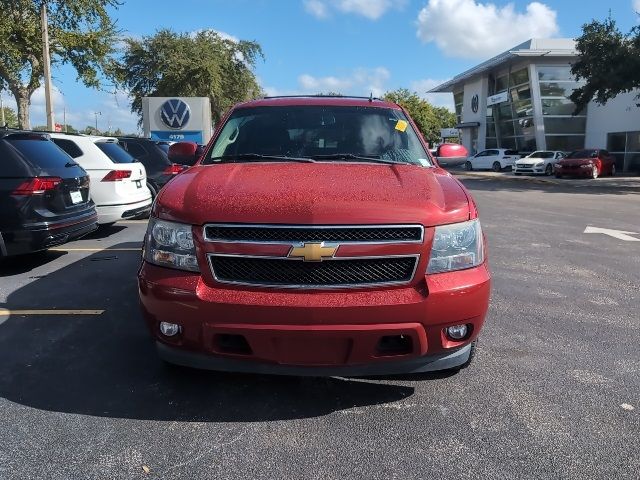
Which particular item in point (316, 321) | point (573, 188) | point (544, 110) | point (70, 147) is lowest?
point (573, 188)

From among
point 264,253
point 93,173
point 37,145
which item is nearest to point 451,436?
point 264,253

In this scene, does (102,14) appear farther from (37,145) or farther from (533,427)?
(533,427)

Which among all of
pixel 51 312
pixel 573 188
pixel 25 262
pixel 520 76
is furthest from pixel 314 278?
pixel 520 76

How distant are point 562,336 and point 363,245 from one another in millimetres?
2386

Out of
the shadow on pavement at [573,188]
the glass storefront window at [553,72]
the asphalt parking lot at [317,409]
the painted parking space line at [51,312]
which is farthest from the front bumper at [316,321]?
the glass storefront window at [553,72]

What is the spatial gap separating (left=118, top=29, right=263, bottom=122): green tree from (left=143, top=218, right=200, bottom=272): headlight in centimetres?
3464

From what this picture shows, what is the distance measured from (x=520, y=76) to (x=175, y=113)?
1147 inches

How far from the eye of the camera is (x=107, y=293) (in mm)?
5449

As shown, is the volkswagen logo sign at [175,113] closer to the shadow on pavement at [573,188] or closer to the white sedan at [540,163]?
the shadow on pavement at [573,188]

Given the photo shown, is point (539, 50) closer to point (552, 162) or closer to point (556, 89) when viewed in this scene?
point (556, 89)

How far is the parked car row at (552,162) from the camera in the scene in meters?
29.0

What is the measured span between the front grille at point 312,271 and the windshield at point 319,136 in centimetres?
125

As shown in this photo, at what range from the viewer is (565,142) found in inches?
1513

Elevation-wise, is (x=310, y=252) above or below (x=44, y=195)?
below
